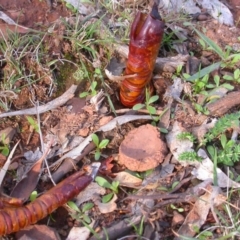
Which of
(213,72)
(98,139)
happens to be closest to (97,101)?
(98,139)

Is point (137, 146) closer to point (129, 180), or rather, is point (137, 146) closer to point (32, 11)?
point (129, 180)

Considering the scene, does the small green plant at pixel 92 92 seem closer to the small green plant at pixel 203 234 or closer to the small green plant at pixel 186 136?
the small green plant at pixel 186 136

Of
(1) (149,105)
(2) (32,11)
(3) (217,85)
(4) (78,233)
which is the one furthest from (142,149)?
(2) (32,11)

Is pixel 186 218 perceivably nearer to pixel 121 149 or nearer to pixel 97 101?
pixel 121 149

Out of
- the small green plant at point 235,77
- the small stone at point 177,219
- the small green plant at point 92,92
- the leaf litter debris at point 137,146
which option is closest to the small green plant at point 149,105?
the leaf litter debris at point 137,146

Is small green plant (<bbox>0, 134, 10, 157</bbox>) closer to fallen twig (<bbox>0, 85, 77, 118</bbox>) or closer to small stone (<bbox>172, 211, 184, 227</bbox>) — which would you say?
fallen twig (<bbox>0, 85, 77, 118</bbox>)
